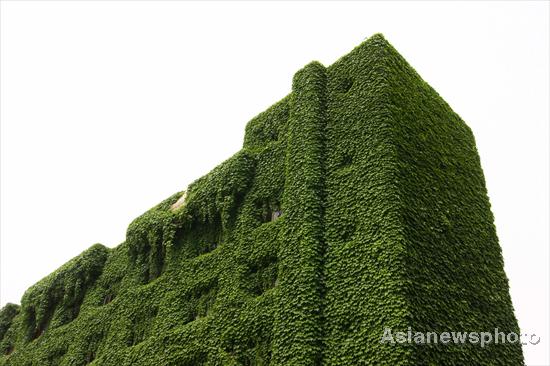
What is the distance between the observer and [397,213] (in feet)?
45.1

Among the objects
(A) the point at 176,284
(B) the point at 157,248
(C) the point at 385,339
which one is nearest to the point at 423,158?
(C) the point at 385,339

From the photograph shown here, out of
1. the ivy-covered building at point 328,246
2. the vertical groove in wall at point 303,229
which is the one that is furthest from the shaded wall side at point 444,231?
the vertical groove in wall at point 303,229

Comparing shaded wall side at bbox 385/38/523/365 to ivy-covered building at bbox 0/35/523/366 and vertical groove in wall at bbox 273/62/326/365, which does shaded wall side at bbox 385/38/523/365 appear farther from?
vertical groove in wall at bbox 273/62/326/365

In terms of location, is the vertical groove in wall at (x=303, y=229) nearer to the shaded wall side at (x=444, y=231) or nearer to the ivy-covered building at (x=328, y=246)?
the ivy-covered building at (x=328, y=246)

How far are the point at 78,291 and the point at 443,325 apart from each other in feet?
65.2

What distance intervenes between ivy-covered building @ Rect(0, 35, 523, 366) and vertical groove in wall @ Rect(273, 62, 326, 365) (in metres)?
0.04

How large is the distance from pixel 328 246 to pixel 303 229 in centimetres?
96

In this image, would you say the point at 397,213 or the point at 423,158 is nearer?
the point at 397,213

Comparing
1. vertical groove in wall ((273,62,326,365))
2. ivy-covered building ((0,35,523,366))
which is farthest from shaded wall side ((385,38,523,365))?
vertical groove in wall ((273,62,326,365))

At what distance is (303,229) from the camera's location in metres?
15.2

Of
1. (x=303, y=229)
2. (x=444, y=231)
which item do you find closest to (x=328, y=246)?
(x=303, y=229)

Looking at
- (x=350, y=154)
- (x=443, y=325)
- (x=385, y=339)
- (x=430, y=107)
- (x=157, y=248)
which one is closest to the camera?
(x=385, y=339)

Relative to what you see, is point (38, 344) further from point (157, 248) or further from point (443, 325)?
point (443, 325)

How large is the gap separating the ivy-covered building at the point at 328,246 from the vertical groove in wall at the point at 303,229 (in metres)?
0.04
